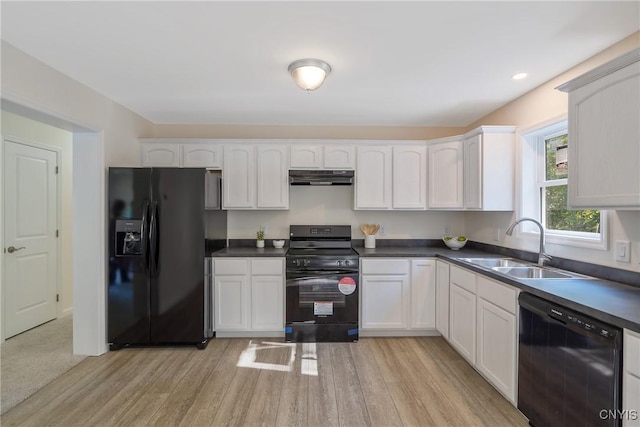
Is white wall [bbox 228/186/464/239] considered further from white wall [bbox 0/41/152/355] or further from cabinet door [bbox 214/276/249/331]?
white wall [bbox 0/41/152/355]

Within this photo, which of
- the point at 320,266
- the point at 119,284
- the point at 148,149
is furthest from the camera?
the point at 148,149

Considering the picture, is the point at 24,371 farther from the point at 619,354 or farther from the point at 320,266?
the point at 619,354

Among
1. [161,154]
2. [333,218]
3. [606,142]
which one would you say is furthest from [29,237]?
[606,142]

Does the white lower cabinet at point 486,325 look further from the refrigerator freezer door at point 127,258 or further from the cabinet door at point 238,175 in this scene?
the refrigerator freezer door at point 127,258

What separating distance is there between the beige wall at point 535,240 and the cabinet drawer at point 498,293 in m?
0.63

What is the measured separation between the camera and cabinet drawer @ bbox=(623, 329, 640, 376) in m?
1.26

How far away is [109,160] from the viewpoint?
301cm

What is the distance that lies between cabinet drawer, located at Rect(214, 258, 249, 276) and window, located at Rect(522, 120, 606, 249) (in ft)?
9.04

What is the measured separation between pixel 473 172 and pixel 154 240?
3.17m

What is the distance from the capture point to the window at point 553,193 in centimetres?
226

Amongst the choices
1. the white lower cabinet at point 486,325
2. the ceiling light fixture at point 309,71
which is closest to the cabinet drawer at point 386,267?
the white lower cabinet at point 486,325

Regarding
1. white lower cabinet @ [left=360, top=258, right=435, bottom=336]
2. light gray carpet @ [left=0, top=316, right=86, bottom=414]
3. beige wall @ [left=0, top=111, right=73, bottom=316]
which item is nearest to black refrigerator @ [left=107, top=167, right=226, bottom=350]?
light gray carpet @ [left=0, top=316, right=86, bottom=414]

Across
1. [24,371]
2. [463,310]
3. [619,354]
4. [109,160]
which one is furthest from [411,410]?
[109,160]

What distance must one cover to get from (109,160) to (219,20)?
2.02 metres
